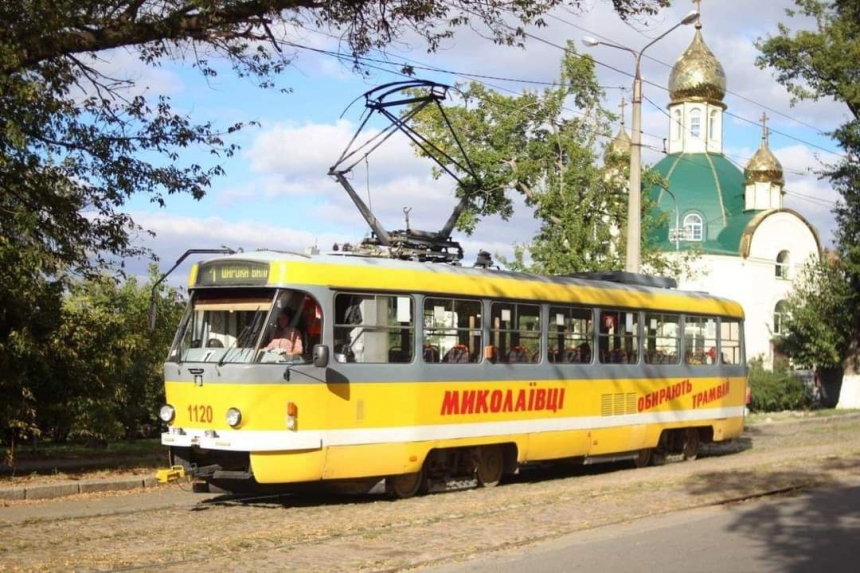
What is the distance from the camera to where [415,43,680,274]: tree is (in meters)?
36.0

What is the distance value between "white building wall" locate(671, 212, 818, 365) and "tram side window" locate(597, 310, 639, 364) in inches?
1438

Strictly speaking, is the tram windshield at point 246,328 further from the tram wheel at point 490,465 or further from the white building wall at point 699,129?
the white building wall at point 699,129

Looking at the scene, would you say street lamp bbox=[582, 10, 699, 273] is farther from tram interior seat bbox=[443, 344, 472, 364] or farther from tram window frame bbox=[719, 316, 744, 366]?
tram interior seat bbox=[443, 344, 472, 364]

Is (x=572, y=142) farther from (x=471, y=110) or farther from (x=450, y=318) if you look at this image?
(x=450, y=318)

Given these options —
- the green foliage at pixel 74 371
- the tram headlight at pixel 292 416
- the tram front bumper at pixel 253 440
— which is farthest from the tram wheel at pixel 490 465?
the green foliage at pixel 74 371

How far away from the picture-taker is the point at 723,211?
56969 millimetres

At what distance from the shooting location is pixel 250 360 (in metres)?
12.0

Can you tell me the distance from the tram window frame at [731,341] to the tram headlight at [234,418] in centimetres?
1077

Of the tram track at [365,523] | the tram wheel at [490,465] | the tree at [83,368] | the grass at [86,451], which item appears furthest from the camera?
the grass at [86,451]

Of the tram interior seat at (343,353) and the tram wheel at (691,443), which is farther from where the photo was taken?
the tram wheel at (691,443)

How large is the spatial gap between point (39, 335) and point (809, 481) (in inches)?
428

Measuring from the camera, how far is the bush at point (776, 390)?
39719mm

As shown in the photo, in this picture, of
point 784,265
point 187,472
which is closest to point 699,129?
point 784,265

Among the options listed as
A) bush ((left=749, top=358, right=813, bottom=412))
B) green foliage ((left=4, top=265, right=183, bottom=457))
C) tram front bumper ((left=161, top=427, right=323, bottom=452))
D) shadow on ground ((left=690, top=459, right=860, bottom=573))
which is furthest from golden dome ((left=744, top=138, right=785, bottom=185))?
tram front bumper ((left=161, top=427, right=323, bottom=452))
